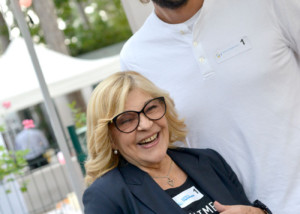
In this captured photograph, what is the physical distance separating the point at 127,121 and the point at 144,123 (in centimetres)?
7

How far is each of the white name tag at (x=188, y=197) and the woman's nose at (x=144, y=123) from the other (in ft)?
0.97

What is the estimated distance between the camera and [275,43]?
5.98 feet

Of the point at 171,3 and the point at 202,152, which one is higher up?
the point at 171,3

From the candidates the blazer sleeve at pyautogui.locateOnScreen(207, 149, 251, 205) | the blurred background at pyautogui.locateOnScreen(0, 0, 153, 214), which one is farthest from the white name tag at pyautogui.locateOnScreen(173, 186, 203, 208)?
the blurred background at pyautogui.locateOnScreen(0, 0, 153, 214)

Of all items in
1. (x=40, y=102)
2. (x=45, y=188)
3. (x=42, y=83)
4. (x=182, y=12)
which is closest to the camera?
(x=182, y=12)

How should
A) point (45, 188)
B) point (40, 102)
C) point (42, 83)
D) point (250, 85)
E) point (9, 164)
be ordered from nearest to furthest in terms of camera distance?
point (250, 85)
point (42, 83)
point (9, 164)
point (45, 188)
point (40, 102)

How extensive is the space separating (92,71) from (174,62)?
769 cm

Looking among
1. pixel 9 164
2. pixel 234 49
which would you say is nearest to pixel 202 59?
pixel 234 49

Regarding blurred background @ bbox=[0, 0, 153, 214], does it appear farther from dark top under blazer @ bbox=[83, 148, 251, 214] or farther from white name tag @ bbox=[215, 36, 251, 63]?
dark top under blazer @ bbox=[83, 148, 251, 214]

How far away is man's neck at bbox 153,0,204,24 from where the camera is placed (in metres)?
1.95

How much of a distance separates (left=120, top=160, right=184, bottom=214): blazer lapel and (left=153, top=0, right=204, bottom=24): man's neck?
0.67m

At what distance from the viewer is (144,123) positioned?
71.5 inches

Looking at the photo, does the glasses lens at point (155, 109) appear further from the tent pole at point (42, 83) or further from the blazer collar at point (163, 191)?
the tent pole at point (42, 83)

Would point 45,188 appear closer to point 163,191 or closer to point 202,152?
point 202,152
